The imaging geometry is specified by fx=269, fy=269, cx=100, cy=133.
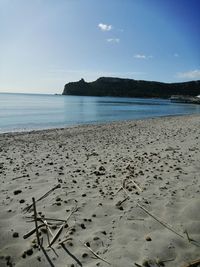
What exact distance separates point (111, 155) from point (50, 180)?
4254 millimetres

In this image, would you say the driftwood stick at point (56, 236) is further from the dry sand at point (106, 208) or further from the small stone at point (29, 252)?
the small stone at point (29, 252)

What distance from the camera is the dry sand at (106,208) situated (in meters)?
4.53

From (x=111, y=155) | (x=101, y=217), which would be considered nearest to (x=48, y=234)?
(x=101, y=217)

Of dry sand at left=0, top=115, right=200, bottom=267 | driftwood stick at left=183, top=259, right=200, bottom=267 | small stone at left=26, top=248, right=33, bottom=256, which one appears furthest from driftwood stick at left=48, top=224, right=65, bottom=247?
driftwood stick at left=183, top=259, right=200, bottom=267

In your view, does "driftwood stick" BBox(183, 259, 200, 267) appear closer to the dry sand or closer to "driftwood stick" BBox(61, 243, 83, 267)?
the dry sand

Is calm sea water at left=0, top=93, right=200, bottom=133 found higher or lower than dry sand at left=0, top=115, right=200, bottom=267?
lower

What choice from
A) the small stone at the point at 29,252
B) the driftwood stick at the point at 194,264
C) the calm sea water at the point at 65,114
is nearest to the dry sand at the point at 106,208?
the small stone at the point at 29,252

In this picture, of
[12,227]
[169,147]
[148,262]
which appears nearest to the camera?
[148,262]

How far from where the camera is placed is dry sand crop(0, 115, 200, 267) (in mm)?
4530

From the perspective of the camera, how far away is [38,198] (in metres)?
6.91

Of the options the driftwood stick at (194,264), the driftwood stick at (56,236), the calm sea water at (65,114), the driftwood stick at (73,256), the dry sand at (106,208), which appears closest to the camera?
the driftwood stick at (194,264)

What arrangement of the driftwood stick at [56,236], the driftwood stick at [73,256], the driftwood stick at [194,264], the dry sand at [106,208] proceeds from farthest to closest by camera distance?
the driftwood stick at [56,236] < the dry sand at [106,208] < the driftwood stick at [73,256] < the driftwood stick at [194,264]

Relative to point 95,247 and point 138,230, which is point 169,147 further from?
point 95,247

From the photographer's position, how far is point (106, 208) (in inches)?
247
